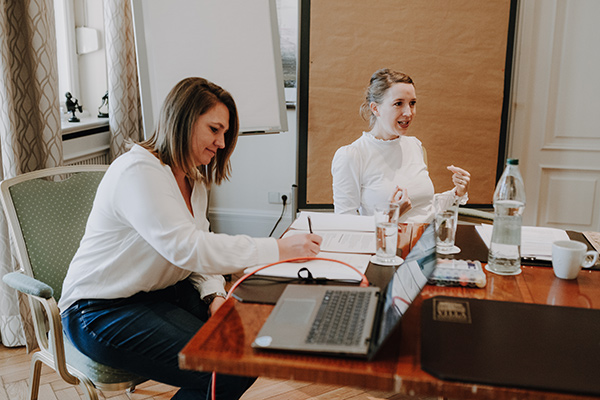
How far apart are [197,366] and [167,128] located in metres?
0.75

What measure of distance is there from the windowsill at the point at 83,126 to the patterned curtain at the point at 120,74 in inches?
2.8

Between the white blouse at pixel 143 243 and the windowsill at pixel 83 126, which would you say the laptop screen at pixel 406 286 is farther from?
the windowsill at pixel 83 126

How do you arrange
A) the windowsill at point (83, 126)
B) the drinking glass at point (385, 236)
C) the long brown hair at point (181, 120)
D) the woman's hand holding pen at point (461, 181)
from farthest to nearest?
the windowsill at point (83, 126) → the woman's hand holding pen at point (461, 181) → the long brown hair at point (181, 120) → the drinking glass at point (385, 236)

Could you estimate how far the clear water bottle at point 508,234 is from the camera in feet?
4.11

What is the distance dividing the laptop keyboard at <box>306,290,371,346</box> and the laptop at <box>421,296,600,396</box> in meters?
0.11

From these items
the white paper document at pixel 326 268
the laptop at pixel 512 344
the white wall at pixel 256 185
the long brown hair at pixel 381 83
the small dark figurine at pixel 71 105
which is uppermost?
the long brown hair at pixel 381 83

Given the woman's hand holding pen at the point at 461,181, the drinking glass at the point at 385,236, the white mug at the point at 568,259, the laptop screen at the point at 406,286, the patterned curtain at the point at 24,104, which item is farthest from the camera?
the patterned curtain at the point at 24,104

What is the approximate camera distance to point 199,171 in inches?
63.9

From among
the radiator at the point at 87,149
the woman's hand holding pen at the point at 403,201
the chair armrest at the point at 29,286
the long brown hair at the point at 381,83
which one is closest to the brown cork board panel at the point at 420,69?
the long brown hair at the point at 381,83

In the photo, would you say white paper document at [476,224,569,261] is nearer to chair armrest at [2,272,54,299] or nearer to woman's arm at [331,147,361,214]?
Answer: woman's arm at [331,147,361,214]

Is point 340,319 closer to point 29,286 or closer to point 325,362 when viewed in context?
point 325,362

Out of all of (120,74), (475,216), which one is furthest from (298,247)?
(120,74)

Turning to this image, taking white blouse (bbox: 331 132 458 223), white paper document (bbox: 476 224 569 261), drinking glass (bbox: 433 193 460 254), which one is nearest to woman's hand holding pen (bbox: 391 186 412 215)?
white blouse (bbox: 331 132 458 223)

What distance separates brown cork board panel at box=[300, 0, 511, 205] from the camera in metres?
2.66
